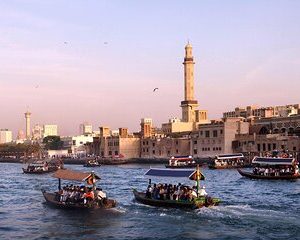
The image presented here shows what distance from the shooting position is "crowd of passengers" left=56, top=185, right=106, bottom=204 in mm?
39250

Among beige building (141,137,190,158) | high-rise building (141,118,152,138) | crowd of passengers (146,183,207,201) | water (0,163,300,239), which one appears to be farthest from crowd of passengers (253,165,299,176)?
high-rise building (141,118,152,138)

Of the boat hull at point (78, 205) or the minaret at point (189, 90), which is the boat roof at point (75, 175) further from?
the minaret at point (189, 90)

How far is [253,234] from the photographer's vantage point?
30.2m

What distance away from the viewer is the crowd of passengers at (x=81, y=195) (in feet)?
129

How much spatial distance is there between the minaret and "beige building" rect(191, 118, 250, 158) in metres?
34.6

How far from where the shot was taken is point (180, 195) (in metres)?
39.1

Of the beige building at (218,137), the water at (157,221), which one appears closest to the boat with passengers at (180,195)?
the water at (157,221)

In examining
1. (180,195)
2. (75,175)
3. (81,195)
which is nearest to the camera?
(180,195)

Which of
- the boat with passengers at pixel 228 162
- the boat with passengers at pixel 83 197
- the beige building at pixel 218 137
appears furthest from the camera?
the beige building at pixel 218 137

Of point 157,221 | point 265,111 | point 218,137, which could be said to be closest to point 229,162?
point 218,137

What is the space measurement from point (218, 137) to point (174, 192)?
276ft

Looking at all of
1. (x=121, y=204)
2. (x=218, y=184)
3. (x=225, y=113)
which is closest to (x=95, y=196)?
(x=121, y=204)

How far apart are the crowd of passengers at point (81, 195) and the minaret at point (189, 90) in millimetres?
121583

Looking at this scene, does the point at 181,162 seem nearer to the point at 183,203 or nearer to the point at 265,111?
the point at 265,111
